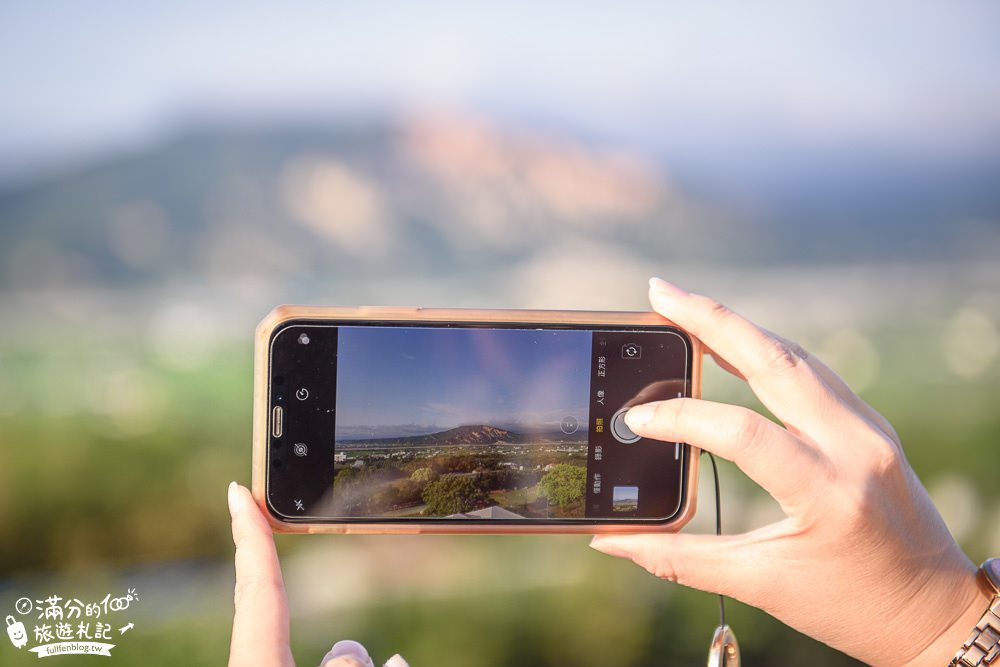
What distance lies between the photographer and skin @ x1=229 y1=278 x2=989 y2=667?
0.57m

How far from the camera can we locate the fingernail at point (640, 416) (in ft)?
2.20

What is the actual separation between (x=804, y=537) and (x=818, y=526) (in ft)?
0.06

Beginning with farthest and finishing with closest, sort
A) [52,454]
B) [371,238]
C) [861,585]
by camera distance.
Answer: [371,238] → [52,454] → [861,585]

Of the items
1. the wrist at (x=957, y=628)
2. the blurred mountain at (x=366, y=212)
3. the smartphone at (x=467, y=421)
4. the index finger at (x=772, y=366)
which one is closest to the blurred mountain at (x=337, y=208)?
the blurred mountain at (x=366, y=212)

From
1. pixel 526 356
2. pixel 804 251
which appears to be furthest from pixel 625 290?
pixel 526 356

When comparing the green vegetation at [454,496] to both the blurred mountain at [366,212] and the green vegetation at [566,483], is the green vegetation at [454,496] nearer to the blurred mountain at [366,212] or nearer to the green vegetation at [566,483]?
the green vegetation at [566,483]

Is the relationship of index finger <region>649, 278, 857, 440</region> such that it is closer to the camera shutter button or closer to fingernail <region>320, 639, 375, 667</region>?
the camera shutter button

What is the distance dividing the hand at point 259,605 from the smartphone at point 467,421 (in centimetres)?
3

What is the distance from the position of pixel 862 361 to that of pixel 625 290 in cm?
42

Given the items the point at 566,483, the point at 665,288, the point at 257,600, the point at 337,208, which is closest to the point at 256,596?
the point at 257,600

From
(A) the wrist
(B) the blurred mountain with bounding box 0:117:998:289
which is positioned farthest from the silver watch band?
(B) the blurred mountain with bounding box 0:117:998:289

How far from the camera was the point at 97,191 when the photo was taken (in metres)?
1.06

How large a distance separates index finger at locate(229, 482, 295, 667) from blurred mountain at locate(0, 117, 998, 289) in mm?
530

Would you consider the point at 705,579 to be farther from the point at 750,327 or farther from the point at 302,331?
the point at 302,331
